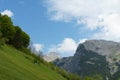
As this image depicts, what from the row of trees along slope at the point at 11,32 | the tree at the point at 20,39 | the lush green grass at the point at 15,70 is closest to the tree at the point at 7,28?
the row of trees along slope at the point at 11,32

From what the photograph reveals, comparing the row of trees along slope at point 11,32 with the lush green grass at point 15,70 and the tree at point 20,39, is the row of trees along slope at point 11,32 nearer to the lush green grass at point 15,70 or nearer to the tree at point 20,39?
the tree at point 20,39

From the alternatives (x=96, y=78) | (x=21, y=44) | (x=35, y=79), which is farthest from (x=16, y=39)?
(x=96, y=78)

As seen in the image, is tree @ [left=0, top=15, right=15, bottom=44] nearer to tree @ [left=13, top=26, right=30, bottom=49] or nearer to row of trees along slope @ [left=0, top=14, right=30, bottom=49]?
row of trees along slope @ [left=0, top=14, right=30, bottom=49]

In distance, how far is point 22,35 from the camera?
399 feet

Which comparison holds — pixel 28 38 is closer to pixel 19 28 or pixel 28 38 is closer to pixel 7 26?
pixel 19 28

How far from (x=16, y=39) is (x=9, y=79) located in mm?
69927

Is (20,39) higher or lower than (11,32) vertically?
higher

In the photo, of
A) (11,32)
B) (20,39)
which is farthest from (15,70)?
(20,39)

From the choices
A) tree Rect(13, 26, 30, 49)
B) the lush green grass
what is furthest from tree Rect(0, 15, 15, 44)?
the lush green grass

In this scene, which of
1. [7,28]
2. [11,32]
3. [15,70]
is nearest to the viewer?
[15,70]

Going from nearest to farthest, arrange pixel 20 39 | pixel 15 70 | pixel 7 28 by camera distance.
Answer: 1. pixel 15 70
2. pixel 7 28
3. pixel 20 39

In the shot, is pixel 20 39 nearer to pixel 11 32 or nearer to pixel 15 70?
pixel 11 32

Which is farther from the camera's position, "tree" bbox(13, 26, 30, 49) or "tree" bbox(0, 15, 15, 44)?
"tree" bbox(13, 26, 30, 49)

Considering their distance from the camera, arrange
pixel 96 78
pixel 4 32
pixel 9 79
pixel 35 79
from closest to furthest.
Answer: pixel 9 79
pixel 35 79
pixel 4 32
pixel 96 78
